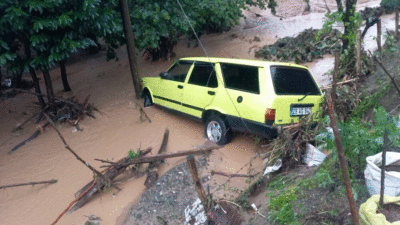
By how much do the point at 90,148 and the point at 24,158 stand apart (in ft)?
4.87

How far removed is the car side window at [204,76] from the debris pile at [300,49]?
16.4 feet

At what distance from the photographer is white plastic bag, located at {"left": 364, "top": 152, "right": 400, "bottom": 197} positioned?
2.96 metres

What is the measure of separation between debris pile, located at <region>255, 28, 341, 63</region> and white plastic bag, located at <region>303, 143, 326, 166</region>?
20.1 ft

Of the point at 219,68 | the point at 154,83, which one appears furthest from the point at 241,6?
the point at 219,68

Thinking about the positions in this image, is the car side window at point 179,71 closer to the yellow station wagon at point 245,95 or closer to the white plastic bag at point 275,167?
the yellow station wagon at point 245,95

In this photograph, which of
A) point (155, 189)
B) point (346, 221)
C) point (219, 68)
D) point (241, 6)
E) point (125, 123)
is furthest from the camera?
point (241, 6)

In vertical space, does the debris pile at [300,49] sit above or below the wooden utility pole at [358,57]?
below

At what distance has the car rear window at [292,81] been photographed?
204 inches

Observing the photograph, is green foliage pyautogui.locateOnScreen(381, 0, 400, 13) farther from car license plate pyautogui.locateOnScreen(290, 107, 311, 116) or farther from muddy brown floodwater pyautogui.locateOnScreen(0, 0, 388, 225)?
car license plate pyautogui.locateOnScreen(290, 107, 311, 116)

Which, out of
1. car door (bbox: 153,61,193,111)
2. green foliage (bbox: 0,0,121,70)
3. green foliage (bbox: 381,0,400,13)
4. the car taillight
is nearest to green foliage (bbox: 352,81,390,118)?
the car taillight

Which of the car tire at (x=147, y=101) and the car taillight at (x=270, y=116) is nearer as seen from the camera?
the car taillight at (x=270, y=116)

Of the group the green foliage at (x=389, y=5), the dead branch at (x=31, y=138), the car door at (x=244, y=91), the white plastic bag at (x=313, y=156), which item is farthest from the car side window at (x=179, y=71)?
the green foliage at (x=389, y=5)

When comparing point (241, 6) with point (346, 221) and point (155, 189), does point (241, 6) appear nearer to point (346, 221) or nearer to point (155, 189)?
point (155, 189)

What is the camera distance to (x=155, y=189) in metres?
5.08
